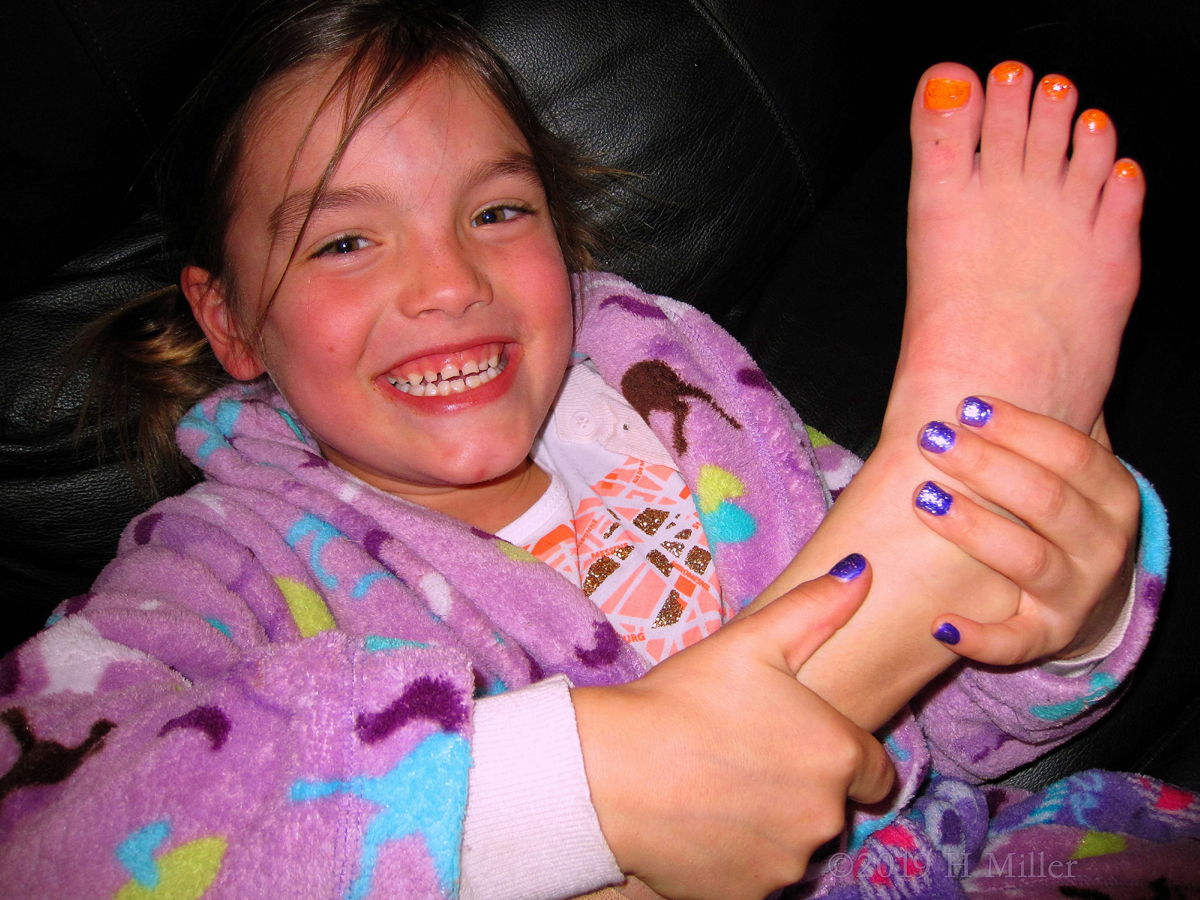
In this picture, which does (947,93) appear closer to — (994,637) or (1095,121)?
(1095,121)

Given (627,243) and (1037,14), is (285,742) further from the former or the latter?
(1037,14)

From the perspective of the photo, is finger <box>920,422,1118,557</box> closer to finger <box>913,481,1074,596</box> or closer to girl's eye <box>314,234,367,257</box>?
finger <box>913,481,1074,596</box>

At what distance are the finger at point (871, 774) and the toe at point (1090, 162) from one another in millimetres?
527

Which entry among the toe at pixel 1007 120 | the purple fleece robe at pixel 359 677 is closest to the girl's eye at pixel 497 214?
the purple fleece robe at pixel 359 677

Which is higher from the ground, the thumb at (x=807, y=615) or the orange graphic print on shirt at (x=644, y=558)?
the thumb at (x=807, y=615)

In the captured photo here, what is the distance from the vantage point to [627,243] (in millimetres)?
1067

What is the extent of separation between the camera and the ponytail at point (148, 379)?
875 mm

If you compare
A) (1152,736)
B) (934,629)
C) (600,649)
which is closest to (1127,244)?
(934,629)

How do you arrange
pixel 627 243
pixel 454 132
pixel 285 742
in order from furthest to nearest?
pixel 627 243 → pixel 454 132 → pixel 285 742

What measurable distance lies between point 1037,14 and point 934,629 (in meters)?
0.90

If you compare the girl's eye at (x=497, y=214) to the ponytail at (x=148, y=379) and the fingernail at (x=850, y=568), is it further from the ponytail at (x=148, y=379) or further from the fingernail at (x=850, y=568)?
the fingernail at (x=850, y=568)

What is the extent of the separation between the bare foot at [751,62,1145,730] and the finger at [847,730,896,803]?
0.17 ft

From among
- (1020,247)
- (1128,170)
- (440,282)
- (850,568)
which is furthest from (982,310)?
(440,282)

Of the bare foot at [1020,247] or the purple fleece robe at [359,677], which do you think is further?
the bare foot at [1020,247]
